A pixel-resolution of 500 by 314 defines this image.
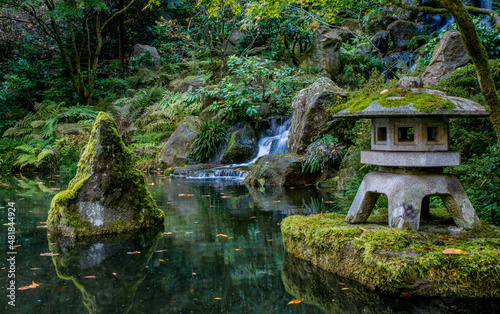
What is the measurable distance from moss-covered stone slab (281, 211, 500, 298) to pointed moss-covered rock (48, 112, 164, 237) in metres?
2.44

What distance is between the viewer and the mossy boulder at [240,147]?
489 inches

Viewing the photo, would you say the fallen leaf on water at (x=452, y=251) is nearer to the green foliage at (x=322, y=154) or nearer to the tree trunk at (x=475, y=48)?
the tree trunk at (x=475, y=48)

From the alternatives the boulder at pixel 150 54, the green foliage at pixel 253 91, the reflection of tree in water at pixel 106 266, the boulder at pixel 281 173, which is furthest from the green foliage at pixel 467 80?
the boulder at pixel 150 54

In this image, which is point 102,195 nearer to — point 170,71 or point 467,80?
point 467,80

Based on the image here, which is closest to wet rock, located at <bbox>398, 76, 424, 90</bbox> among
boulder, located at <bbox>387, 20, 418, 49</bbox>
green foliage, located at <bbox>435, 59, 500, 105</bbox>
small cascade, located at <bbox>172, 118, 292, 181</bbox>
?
green foliage, located at <bbox>435, 59, 500, 105</bbox>

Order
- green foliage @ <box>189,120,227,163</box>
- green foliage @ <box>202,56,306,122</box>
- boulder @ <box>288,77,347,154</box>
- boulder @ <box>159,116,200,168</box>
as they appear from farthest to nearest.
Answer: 1. boulder @ <box>159,116,200,168</box>
2. green foliage @ <box>189,120,227,163</box>
3. green foliage @ <box>202,56,306,122</box>
4. boulder @ <box>288,77,347,154</box>

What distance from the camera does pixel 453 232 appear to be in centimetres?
359

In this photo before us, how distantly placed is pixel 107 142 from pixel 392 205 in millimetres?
3590

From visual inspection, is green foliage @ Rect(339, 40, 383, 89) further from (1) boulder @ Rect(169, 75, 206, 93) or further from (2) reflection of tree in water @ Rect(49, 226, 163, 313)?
(2) reflection of tree in water @ Rect(49, 226, 163, 313)

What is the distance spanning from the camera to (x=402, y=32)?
16.0 metres

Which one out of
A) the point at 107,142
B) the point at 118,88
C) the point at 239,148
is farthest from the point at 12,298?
the point at 118,88

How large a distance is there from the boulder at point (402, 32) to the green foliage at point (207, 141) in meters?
8.57

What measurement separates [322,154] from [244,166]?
3.37 metres

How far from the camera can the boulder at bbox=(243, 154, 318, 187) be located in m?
9.39
